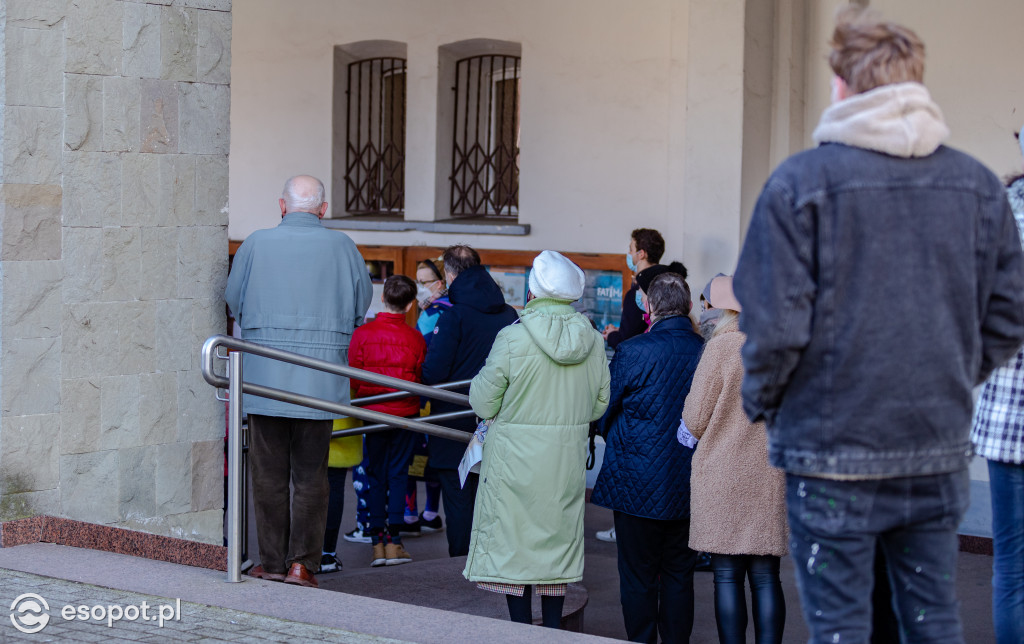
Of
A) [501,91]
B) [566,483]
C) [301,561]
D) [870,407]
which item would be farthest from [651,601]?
[501,91]

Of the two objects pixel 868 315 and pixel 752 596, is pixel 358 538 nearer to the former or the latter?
pixel 752 596

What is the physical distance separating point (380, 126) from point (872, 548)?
8.66m

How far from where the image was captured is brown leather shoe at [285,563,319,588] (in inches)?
192

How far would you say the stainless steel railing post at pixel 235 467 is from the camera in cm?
424

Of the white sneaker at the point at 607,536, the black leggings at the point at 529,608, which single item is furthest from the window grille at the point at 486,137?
the black leggings at the point at 529,608

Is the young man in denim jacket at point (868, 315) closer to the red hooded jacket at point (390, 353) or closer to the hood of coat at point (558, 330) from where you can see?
the hood of coat at point (558, 330)

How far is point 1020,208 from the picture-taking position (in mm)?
3260

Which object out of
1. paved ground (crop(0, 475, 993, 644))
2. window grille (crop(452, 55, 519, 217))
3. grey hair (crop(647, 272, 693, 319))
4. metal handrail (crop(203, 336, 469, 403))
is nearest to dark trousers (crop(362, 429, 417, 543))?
paved ground (crop(0, 475, 993, 644))

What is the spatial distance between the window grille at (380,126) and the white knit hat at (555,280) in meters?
6.21

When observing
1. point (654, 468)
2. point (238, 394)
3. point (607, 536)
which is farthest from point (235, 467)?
point (607, 536)

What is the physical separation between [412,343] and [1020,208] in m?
3.66

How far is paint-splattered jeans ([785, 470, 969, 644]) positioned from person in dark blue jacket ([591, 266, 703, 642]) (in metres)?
2.01

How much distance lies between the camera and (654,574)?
4719 millimetres

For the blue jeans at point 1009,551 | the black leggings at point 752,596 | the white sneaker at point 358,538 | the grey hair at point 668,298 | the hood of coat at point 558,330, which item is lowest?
the white sneaker at point 358,538
